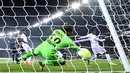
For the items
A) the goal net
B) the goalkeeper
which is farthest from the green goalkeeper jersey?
the goal net

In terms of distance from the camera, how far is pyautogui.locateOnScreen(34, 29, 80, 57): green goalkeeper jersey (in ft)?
12.3

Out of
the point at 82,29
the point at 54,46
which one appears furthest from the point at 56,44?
the point at 82,29

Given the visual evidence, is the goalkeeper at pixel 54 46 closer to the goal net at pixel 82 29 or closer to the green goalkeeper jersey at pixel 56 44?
the green goalkeeper jersey at pixel 56 44

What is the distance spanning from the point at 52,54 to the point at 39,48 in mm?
223

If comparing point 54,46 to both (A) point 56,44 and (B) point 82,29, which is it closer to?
(A) point 56,44

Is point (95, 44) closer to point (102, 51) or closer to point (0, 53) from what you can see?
point (102, 51)

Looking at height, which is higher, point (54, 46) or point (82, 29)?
point (82, 29)

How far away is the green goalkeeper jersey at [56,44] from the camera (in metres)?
3.75

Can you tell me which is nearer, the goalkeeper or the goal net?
the goal net

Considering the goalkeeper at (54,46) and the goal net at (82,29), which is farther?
the goalkeeper at (54,46)

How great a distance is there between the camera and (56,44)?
3791 millimetres

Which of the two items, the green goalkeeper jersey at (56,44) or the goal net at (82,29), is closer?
the goal net at (82,29)

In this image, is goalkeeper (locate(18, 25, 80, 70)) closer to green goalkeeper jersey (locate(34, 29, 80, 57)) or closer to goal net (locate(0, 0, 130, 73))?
green goalkeeper jersey (locate(34, 29, 80, 57))

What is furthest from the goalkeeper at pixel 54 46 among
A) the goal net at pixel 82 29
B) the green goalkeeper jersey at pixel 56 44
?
the goal net at pixel 82 29
